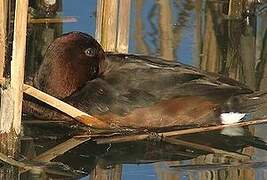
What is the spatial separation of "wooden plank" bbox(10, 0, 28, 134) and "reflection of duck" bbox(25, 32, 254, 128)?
2.85ft

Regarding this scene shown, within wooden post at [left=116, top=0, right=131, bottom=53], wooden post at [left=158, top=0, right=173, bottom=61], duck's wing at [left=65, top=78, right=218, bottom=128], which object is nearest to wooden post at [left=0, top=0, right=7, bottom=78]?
duck's wing at [left=65, top=78, right=218, bottom=128]

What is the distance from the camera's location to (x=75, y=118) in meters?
6.04

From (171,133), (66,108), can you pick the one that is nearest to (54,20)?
(66,108)

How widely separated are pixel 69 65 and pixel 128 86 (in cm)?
48

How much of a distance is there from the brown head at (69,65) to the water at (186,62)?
30 cm

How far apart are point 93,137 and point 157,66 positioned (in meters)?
0.67

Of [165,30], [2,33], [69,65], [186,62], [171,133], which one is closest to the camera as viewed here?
[2,33]

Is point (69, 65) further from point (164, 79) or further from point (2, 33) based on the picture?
point (2, 33)

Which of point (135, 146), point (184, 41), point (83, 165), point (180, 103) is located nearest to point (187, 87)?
point (180, 103)

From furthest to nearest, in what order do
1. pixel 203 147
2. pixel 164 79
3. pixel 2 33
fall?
pixel 164 79, pixel 203 147, pixel 2 33

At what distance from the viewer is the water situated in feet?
18.0

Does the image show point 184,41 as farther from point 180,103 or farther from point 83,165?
point 83,165

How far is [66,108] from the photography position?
19.3ft

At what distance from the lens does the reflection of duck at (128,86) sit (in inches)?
242
